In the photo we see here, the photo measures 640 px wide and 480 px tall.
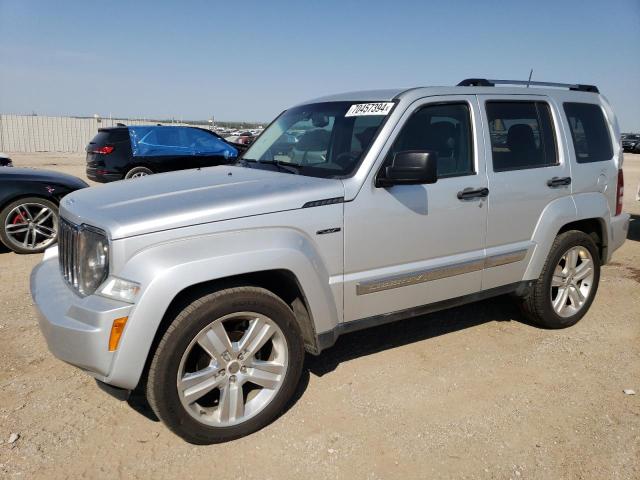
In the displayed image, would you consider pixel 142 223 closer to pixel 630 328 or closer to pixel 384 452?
pixel 384 452

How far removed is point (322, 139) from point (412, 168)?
93cm

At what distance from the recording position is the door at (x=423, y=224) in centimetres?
315

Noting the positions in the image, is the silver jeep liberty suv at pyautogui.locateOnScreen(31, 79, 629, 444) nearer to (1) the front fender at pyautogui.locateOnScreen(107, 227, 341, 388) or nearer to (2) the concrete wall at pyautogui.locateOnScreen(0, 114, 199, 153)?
(1) the front fender at pyautogui.locateOnScreen(107, 227, 341, 388)

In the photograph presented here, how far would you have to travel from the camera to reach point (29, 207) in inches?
252

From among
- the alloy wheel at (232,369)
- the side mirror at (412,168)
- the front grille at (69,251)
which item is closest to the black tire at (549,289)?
the side mirror at (412,168)

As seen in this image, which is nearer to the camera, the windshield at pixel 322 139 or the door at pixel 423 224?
the door at pixel 423 224

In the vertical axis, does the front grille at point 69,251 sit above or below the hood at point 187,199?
below

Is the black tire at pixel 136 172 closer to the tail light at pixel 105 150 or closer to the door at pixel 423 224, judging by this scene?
the tail light at pixel 105 150

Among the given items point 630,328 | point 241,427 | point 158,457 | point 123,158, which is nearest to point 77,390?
point 158,457

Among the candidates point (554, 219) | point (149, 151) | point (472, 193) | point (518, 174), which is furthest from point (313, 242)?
point (149, 151)

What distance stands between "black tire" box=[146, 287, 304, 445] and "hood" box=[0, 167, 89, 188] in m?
4.62

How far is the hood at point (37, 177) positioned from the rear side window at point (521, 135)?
5017 millimetres

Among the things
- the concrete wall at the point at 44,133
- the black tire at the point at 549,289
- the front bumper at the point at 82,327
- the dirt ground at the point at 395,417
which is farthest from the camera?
the concrete wall at the point at 44,133

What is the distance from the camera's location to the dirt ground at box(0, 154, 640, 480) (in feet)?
8.78
